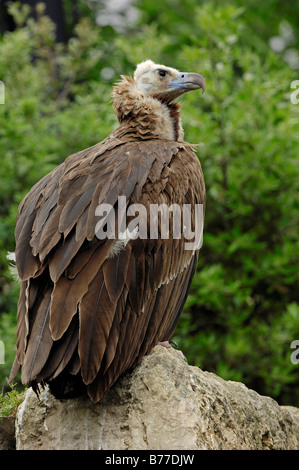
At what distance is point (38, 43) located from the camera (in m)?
10.0

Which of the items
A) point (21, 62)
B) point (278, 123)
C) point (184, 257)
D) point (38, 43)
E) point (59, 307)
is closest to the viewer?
point (59, 307)

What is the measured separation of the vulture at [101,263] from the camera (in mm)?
3902

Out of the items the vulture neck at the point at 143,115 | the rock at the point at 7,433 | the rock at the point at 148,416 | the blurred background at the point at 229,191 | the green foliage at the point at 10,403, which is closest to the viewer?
the rock at the point at 148,416

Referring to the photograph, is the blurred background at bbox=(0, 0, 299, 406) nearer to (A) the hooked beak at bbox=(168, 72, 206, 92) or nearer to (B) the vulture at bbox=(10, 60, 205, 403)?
(A) the hooked beak at bbox=(168, 72, 206, 92)

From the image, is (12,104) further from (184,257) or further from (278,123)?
(184,257)

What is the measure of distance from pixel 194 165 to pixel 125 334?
1.40m

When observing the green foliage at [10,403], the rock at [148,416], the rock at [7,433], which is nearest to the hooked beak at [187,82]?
the rock at [148,416]

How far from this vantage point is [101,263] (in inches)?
160

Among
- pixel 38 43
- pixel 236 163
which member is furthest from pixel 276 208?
pixel 38 43

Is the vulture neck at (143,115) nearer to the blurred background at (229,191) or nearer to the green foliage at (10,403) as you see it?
the green foliage at (10,403)

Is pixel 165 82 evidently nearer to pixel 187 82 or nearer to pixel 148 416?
pixel 187 82

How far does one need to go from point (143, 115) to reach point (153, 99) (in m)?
0.29

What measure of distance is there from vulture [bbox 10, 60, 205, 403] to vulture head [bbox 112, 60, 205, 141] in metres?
0.28

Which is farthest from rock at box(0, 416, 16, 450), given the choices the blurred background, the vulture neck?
the blurred background
